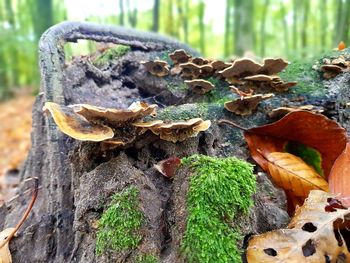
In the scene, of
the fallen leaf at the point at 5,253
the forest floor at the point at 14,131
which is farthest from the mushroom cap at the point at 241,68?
the forest floor at the point at 14,131

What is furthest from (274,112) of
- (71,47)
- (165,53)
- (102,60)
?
(71,47)

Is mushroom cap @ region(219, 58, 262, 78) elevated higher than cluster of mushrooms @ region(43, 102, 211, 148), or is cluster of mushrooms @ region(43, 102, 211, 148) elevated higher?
mushroom cap @ region(219, 58, 262, 78)

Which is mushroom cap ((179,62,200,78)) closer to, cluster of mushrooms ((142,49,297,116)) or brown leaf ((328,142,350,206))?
cluster of mushrooms ((142,49,297,116))

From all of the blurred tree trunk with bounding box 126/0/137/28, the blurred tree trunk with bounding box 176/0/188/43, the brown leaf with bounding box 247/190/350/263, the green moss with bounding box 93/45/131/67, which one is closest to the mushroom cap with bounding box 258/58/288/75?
the brown leaf with bounding box 247/190/350/263

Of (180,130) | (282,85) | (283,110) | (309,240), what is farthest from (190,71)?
(309,240)

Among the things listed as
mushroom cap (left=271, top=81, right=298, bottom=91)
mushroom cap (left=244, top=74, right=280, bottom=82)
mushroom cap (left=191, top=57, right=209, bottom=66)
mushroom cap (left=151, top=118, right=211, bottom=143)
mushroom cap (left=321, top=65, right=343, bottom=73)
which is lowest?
mushroom cap (left=151, top=118, right=211, bottom=143)

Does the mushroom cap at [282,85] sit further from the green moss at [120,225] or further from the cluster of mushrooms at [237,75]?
the green moss at [120,225]

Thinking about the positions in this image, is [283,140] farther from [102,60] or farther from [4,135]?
[4,135]
